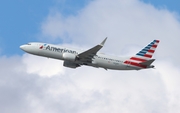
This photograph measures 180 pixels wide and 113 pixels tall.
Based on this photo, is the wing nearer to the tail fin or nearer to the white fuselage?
the white fuselage

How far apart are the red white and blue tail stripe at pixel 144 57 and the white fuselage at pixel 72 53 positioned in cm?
111

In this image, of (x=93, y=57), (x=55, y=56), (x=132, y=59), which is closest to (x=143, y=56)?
(x=132, y=59)

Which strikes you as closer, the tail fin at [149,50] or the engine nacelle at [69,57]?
A: the engine nacelle at [69,57]

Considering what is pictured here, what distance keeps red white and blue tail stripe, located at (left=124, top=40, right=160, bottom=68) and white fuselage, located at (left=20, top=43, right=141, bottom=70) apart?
3.65 feet

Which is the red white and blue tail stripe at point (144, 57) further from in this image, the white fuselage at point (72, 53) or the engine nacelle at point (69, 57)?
the engine nacelle at point (69, 57)

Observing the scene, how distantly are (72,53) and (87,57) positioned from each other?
3.67m

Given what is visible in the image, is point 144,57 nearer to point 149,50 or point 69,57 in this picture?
point 149,50

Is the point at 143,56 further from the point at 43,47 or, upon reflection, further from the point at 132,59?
the point at 43,47

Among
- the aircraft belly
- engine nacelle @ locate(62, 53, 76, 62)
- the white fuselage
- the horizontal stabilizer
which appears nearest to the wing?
the white fuselage

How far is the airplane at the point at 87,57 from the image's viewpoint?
133 m

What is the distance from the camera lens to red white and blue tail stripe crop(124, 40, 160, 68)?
133875 mm

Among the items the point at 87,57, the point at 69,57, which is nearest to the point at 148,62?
the point at 87,57

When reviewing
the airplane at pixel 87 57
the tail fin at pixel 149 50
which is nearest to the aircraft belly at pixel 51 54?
the airplane at pixel 87 57

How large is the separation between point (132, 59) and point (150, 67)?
6.15 meters
